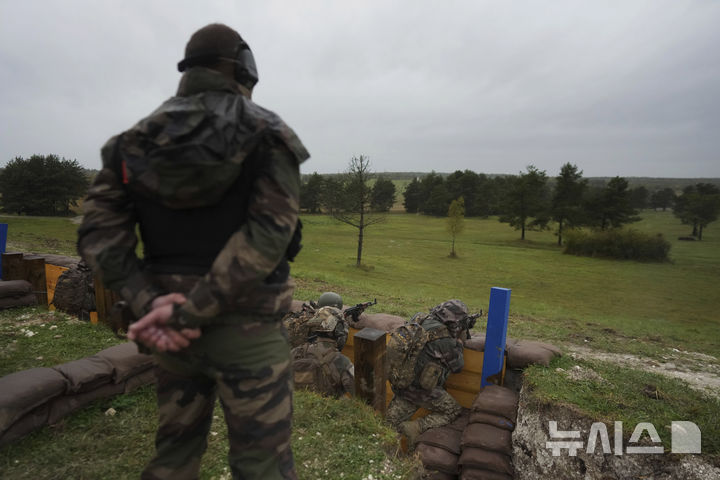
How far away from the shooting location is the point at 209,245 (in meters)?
1.35

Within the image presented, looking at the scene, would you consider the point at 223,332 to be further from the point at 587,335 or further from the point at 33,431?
the point at 587,335

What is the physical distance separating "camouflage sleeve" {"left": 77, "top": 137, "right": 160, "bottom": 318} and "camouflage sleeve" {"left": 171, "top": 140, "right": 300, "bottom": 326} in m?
0.26

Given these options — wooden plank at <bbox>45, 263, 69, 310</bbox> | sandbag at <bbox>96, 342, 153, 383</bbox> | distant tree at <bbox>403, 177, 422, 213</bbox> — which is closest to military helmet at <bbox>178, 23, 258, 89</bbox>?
sandbag at <bbox>96, 342, 153, 383</bbox>

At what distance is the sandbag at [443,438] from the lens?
446 centimetres

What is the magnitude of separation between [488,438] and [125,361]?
3701 mm

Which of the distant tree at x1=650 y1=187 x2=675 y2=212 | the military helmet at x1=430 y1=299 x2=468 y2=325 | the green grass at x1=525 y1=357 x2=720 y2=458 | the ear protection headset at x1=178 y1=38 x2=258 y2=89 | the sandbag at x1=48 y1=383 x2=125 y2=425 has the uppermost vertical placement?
the distant tree at x1=650 y1=187 x2=675 y2=212

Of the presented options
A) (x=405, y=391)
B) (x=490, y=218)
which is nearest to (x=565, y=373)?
(x=405, y=391)

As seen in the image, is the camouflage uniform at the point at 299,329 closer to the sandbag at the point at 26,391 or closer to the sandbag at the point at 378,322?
the sandbag at the point at 378,322

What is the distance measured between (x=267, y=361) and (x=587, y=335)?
370 inches

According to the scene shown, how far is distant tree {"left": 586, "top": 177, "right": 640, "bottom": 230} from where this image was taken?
32.9m

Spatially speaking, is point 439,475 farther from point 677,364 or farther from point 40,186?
point 40,186

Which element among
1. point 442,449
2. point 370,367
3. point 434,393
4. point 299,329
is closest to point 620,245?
point 434,393

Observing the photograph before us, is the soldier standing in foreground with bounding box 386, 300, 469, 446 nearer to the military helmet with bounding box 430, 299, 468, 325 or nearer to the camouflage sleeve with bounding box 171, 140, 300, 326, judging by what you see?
the military helmet with bounding box 430, 299, 468, 325

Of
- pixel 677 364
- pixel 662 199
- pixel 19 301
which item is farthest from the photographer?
pixel 662 199
